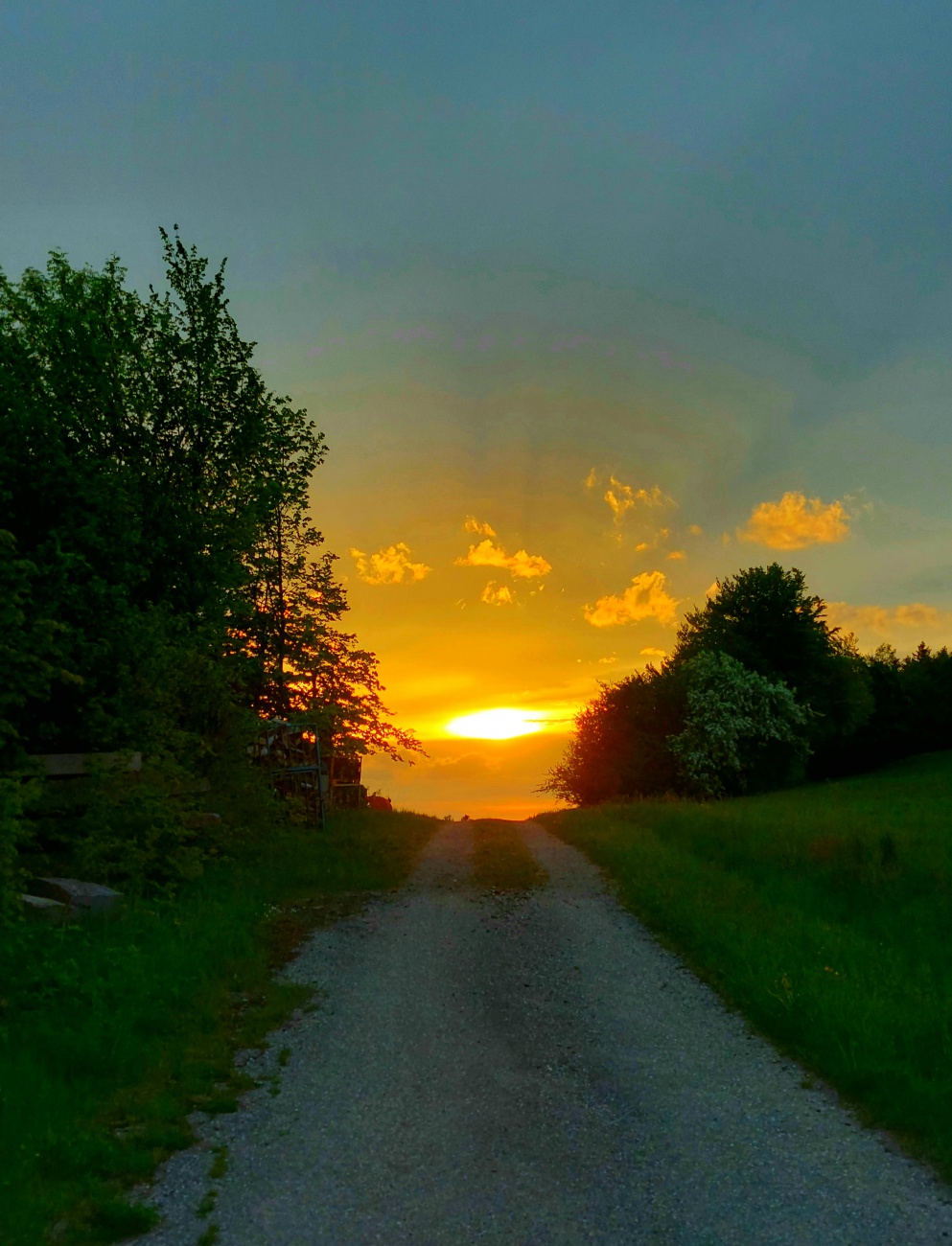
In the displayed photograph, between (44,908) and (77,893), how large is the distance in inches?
34.8

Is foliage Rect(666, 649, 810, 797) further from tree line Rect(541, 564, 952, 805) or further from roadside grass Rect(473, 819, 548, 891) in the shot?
roadside grass Rect(473, 819, 548, 891)

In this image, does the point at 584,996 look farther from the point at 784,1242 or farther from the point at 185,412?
the point at 185,412

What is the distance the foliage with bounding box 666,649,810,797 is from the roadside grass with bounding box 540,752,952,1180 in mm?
25237

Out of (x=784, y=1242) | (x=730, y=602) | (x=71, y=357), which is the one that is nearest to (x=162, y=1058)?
(x=784, y=1242)

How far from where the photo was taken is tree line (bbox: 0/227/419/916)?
19.9m

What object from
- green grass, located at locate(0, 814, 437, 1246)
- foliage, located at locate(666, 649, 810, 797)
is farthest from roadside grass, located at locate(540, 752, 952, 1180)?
foliage, located at locate(666, 649, 810, 797)

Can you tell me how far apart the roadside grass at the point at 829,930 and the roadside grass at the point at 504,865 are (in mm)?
2108

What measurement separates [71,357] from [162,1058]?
950 inches

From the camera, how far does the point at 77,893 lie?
47.4 feet

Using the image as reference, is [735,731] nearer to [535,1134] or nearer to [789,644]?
[789,644]

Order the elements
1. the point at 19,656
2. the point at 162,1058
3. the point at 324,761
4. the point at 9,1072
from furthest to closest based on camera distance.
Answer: the point at 324,761 → the point at 19,656 → the point at 162,1058 → the point at 9,1072

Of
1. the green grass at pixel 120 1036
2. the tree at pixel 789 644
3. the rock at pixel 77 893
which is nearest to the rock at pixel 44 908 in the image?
the rock at pixel 77 893

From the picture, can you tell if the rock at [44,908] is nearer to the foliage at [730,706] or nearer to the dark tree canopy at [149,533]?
the dark tree canopy at [149,533]

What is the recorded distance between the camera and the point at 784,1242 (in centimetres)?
599
